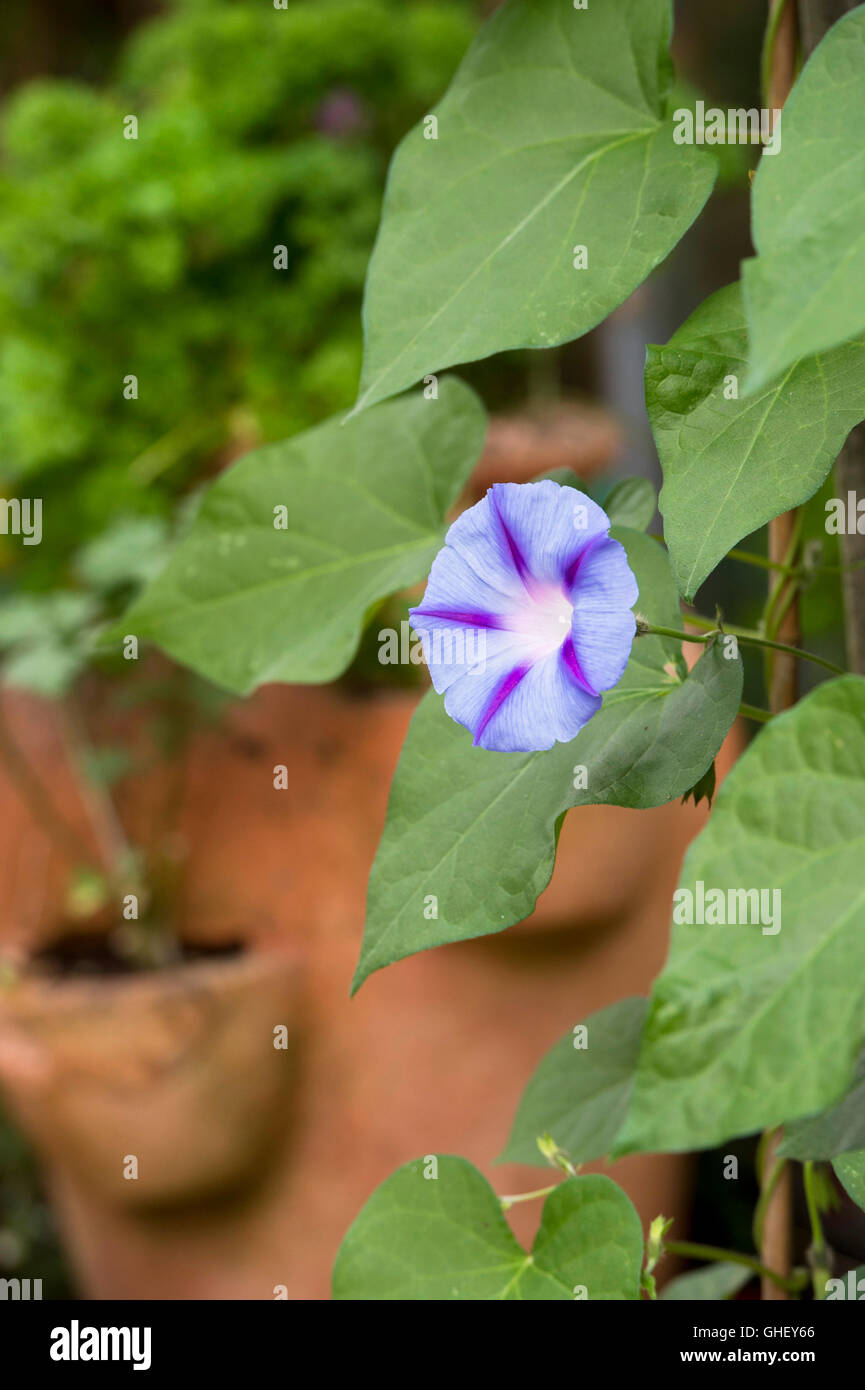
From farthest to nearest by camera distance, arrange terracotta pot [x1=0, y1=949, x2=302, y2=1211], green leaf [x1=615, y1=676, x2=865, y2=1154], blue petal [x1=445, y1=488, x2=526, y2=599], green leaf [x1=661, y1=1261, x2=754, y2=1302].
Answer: terracotta pot [x1=0, y1=949, x2=302, y2=1211], green leaf [x1=661, y1=1261, x2=754, y2=1302], blue petal [x1=445, y1=488, x2=526, y2=599], green leaf [x1=615, y1=676, x2=865, y2=1154]

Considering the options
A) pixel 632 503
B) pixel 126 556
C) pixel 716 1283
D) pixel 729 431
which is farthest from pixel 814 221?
pixel 126 556

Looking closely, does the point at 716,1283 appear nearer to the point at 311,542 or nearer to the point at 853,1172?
the point at 853,1172

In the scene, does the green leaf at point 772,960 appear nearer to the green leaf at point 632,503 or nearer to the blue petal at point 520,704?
the blue petal at point 520,704

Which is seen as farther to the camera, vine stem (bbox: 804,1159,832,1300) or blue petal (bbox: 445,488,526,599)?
vine stem (bbox: 804,1159,832,1300)

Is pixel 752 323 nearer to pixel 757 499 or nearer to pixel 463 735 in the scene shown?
pixel 757 499

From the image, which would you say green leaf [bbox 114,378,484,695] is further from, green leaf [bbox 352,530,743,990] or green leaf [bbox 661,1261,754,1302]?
Result: green leaf [bbox 661,1261,754,1302]

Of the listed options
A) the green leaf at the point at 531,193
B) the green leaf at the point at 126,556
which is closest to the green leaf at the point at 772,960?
the green leaf at the point at 531,193

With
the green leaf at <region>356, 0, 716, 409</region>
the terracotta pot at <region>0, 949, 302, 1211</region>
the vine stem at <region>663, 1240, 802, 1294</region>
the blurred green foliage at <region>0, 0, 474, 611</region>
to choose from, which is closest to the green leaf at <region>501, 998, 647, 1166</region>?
the vine stem at <region>663, 1240, 802, 1294</region>

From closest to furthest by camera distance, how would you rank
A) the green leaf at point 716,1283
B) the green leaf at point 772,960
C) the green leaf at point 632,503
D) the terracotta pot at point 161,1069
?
1. the green leaf at point 772,960
2. the green leaf at point 632,503
3. the green leaf at point 716,1283
4. the terracotta pot at point 161,1069
